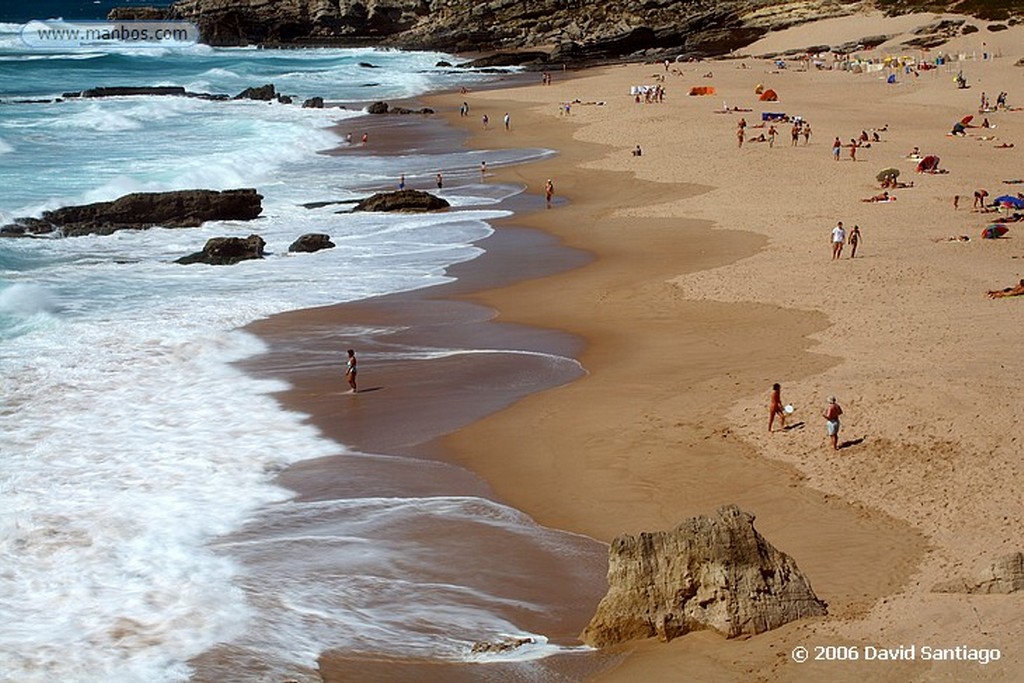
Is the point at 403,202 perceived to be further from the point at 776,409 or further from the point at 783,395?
the point at 776,409

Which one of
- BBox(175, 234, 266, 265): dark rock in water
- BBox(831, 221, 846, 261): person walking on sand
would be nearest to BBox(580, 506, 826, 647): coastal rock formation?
BBox(831, 221, 846, 261): person walking on sand

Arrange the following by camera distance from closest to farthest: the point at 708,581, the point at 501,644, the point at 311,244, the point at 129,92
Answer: the point at 708,581, the point at 501,644, the point at 311,244, the point at 129,92

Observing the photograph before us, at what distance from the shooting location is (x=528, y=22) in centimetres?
10219

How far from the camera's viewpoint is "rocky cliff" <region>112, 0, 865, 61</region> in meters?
92.2

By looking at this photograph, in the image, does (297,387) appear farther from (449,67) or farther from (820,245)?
(449,67)

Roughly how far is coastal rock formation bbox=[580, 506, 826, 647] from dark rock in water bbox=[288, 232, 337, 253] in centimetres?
2121

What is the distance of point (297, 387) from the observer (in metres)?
20.5

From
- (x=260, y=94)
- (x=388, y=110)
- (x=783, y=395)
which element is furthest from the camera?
(x=260, y=94)

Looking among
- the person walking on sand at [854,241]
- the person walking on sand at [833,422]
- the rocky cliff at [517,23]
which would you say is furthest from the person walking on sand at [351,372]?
the rocky cliff at [517,23]

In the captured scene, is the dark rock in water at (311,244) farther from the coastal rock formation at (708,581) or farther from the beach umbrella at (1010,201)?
the coastal rock formation at (708,581)

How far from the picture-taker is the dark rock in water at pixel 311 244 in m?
31.2

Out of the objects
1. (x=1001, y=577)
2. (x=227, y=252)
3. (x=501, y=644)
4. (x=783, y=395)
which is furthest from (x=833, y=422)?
(x=227, y=252)

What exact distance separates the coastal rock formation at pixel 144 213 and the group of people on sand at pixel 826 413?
863 inches

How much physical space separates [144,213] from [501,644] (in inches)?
1036
